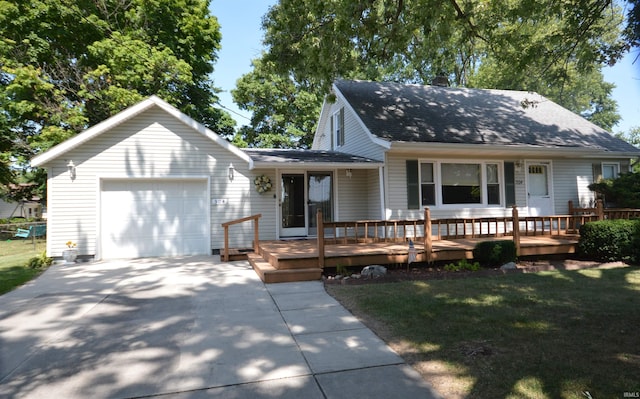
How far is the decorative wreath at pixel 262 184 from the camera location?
1042 cm

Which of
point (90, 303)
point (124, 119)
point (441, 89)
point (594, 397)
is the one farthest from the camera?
point (441, 89)

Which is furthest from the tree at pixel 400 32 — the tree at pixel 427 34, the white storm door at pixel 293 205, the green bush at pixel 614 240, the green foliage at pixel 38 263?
the green foliage at pixel 38 263

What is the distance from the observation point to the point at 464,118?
12133mm

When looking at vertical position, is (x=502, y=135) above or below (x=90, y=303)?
above

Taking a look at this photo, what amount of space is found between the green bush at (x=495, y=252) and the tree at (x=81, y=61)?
1526 centimetres

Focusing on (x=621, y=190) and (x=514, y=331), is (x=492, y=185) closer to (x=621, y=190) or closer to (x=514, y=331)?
(x=621, y=190)

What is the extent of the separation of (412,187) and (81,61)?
644 inches

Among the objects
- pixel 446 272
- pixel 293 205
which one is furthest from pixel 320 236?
pixel 293 205

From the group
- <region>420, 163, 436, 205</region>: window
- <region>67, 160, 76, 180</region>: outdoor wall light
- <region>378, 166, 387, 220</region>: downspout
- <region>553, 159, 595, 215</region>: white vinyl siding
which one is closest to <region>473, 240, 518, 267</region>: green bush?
<region>378, 166, 387, 220</region>: downspout

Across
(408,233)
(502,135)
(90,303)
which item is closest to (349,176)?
(408,233)

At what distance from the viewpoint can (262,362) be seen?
329 cm

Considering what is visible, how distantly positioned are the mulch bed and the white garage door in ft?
16.2

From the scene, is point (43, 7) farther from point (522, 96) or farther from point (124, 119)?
point (522, 96)

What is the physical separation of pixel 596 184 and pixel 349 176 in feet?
27.4
